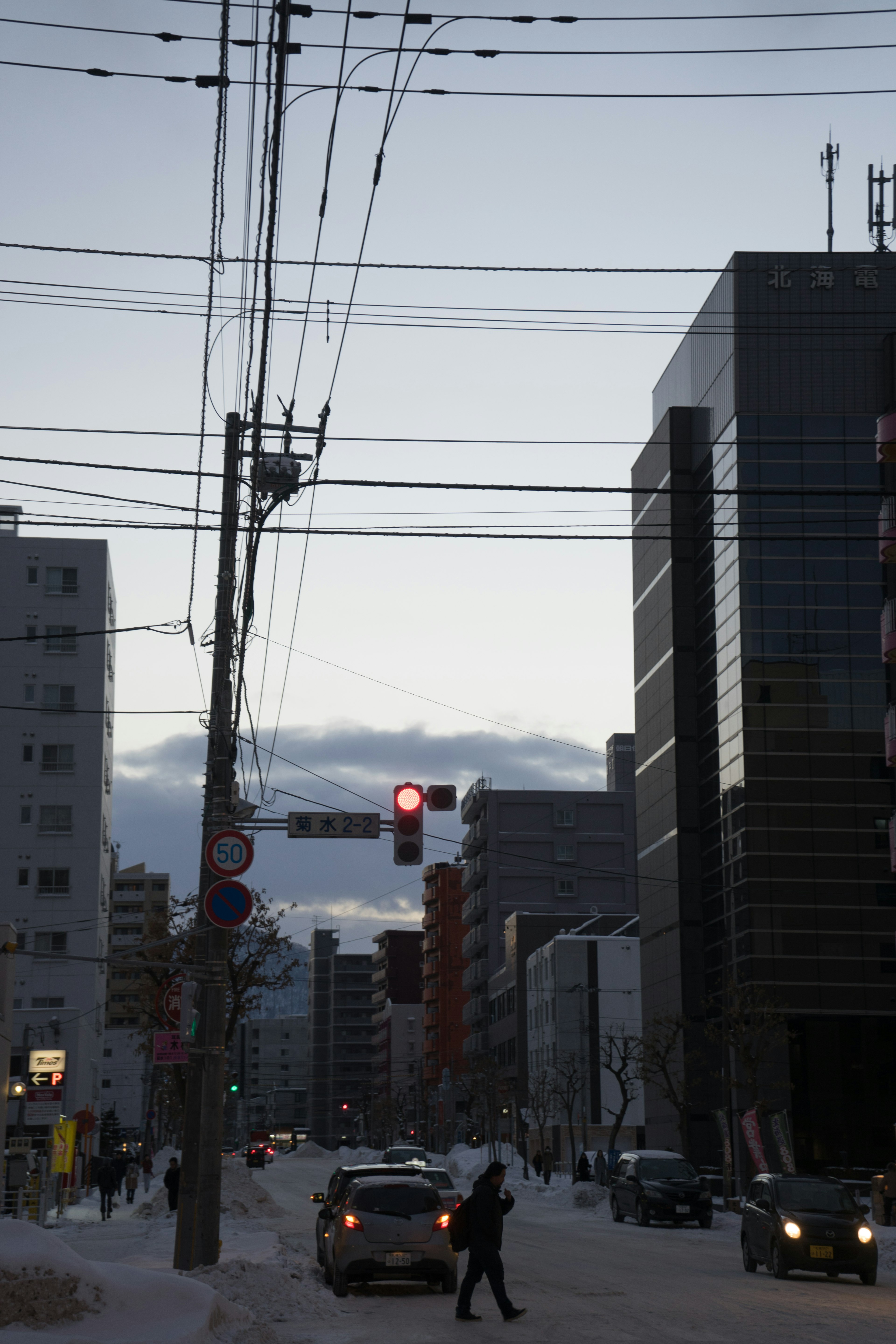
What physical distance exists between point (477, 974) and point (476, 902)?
6399 mm

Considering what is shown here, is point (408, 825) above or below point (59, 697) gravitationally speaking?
below

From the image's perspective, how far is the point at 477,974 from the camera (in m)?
131

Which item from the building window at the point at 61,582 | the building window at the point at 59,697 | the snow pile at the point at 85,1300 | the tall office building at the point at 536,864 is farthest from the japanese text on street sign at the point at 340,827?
the tall office building at the point at 536,864

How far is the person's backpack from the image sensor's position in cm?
1662

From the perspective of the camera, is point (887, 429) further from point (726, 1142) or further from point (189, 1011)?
point (189, 1011)

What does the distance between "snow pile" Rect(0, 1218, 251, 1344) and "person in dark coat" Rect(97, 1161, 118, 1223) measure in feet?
106

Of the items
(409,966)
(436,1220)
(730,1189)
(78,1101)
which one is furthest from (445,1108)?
(436,1220)

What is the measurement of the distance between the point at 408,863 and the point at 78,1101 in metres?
58.4

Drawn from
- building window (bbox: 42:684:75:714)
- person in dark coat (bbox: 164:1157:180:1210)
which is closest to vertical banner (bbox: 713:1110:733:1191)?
person in dark coat (bbox: 164:1157:180:1210)

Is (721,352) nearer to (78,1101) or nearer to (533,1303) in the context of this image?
(78,1101)

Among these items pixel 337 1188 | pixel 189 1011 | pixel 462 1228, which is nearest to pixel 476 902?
pixel 337 1188

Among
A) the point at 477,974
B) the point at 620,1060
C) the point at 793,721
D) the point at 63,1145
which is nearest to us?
the point at 63,1145

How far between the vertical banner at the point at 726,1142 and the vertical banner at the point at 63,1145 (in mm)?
20367

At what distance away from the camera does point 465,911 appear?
137250 millimetres
